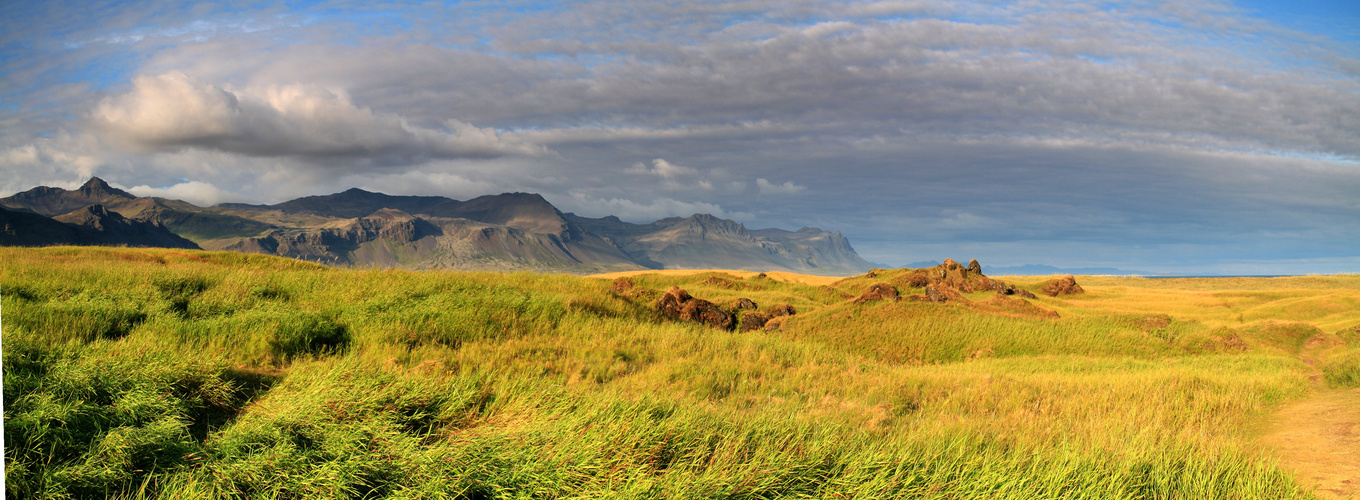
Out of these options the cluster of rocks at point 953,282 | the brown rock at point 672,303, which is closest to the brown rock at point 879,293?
the cluster of rocks at point 953,282

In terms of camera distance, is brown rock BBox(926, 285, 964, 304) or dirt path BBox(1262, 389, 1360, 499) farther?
brown rock BBox(926, 285, 964, 304)

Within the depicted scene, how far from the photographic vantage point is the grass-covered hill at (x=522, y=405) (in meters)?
5.18

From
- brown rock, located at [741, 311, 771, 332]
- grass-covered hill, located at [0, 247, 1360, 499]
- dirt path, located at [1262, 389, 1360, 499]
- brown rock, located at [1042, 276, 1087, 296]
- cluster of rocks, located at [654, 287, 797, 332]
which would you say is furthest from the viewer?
brown rock, located at [1042, 276, 1087, 296]

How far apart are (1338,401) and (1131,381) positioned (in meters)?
3.05

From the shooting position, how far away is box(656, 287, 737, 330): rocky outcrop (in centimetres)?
2003

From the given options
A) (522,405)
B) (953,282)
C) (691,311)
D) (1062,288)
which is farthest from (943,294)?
(522,405)

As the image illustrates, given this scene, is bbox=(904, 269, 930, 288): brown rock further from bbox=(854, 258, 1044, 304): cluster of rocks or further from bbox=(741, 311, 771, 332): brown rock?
bbox=(741, 311, 771, 332): brown rock

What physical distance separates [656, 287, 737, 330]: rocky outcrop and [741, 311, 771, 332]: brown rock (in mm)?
440

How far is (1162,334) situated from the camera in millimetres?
24188

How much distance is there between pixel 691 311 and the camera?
2038 centimetres

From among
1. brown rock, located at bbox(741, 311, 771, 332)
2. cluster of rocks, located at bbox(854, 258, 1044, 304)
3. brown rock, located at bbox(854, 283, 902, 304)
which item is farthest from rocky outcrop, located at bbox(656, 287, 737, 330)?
cluster of rocks, located at bbox(854, 258, 1044, 304)

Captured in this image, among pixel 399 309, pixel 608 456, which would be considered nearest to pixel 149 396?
pixel 608 456

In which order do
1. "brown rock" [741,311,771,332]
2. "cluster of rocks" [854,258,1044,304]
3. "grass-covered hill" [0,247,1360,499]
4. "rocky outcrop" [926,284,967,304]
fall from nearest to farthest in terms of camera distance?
"grass-covered hill" [0,247,1360,499]
"brown rock" [741,311,771,332]
"rocky outcrop" [926,284,967,304]
"cluster of rocks" [854,258,1044,304]

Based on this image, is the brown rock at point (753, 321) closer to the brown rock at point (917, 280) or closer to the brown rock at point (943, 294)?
the brown rock at point (943, 294)
